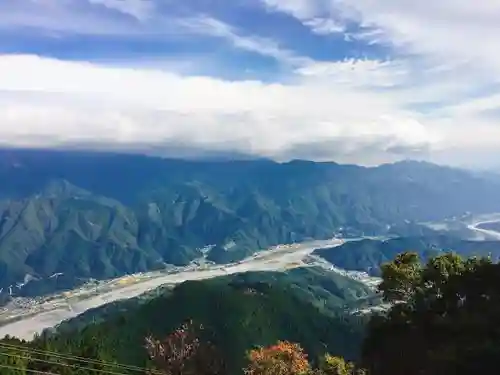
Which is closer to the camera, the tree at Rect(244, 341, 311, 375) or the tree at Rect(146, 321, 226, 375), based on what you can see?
the tree at Rect(244, 341, 311, 375)

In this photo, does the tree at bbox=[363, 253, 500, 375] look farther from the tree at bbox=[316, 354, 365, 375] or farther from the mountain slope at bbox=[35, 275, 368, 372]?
the mountain slope at bbox=[35, 275, 368, 372]

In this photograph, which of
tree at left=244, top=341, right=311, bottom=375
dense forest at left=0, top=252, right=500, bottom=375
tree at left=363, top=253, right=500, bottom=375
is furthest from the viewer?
tree at left=244, top=341, right=311, bottom=375

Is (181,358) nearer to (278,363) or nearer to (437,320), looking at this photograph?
(278,363)

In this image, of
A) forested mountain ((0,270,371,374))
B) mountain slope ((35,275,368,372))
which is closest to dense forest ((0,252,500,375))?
forested mountain ((0,270,371,374))

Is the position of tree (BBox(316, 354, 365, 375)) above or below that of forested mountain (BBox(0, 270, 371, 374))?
above

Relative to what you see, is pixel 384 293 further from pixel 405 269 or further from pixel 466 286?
pixel 466 286

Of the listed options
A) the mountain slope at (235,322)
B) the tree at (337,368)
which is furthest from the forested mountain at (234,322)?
the tree at (337,368)

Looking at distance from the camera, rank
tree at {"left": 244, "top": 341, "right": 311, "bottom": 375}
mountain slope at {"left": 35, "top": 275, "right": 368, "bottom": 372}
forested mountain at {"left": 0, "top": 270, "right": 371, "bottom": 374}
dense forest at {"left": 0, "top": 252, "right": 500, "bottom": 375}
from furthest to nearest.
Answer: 1. mountain slope at {"left": 35, "top": 275, "right": 368, "bottom": 372}
2. forested mountain at {"left": 0, "top": 270, "right": 371, "bottom": 374}
3. tree at {"left": 244, "top": 341, "right": 311, "bottom": 375}
4. dense forest at {"left": 0, "top": 252, "right": 500, "bottom": 375}

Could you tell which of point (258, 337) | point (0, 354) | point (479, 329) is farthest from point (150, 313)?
point (479, 329)

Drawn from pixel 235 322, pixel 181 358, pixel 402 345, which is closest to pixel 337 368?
pixel 402 345

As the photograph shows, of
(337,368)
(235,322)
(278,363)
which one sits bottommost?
(235,322)

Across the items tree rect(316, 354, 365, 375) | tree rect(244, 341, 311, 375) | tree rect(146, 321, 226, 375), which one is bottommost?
tree rect(146, 321, 226, 375)
